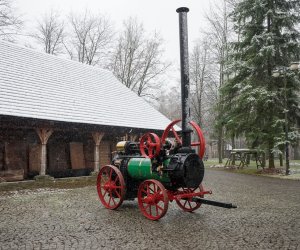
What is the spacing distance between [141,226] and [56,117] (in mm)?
9093

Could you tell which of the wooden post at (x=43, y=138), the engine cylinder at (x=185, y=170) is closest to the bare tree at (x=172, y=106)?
the wooden post at (x=43, y=138)

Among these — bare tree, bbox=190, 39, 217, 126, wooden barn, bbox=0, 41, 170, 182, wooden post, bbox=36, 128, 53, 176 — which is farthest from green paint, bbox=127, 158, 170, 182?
bare tree, bbox=190, 39, 217, 126

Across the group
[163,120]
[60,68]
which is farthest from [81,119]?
[163,120]

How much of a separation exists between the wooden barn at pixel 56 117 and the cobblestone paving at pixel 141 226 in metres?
5.11

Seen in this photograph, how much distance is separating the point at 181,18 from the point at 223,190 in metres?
6.47

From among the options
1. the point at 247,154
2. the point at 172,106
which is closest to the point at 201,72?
the point at 247,154

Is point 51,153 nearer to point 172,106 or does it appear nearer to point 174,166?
point 174,166

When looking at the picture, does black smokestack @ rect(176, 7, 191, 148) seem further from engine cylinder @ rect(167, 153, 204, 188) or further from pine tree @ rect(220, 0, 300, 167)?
pine tree @ rect(220, 0, 300, 167)

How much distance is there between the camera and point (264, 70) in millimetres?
18484

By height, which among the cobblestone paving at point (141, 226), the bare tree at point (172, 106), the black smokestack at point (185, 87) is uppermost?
the bare tree at point (172, 106)

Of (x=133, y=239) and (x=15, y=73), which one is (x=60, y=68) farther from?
(x=133, y=239)

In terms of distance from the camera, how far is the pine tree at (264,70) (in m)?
17.2

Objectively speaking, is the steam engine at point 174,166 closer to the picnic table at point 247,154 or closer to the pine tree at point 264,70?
the pine tree at point 264,70

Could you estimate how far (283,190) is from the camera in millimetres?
11102
